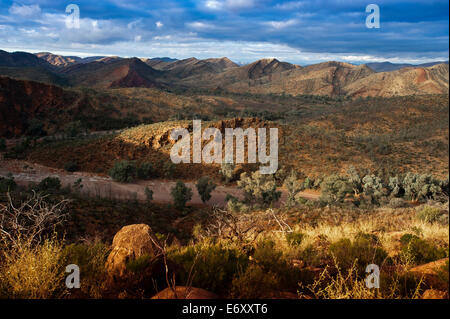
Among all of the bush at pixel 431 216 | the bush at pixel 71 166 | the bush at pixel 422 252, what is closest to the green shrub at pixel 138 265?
the bush at pixel 422 252

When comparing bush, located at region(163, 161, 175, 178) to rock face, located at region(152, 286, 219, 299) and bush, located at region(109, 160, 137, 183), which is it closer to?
bush, located at region(109, 160, 137, 183)

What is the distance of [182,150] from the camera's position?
2383cm

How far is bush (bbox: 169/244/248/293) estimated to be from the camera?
310 centimetres

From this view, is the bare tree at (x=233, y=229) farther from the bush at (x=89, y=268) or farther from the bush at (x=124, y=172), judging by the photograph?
the bush at (x=124, y=172)

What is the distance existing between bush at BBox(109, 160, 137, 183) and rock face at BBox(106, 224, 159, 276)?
52.6 feet

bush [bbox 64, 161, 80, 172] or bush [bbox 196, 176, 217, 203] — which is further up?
bush [bbox 64, 161, 80, 172]

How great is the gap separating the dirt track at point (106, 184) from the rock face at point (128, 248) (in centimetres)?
1201

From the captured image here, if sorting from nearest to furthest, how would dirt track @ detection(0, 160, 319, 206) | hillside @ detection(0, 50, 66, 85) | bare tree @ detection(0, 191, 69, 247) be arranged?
1. bare tree @ detection(0, 191, 69, 247)
2. dirt track @ detection(0, 160, 319, 206)
3. hillside @ detection(0, 50, 66, 85)

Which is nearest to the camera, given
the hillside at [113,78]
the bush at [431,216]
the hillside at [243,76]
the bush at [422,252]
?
the bush at [422,252]

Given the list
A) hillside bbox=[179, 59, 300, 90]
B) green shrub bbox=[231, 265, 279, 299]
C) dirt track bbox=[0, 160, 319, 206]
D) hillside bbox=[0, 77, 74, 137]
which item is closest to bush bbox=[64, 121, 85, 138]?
hillside bbox=[0, 77, 74, 137]

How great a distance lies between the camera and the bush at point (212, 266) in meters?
3.10

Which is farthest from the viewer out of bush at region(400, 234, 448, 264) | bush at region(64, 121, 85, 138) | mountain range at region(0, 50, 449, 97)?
mountain range at region(0, 50, 449, 97)

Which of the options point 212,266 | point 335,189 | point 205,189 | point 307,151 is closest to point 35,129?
point 205,189

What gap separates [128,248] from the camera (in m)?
3.56
